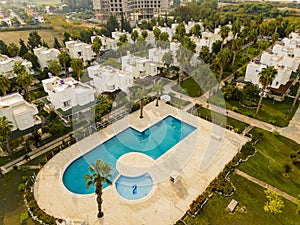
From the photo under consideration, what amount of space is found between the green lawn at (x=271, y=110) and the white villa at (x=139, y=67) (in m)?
18.4

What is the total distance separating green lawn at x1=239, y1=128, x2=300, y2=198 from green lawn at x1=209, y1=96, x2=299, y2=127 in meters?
4.82

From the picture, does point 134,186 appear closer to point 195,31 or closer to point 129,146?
point 129,146

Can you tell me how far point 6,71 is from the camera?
193ft

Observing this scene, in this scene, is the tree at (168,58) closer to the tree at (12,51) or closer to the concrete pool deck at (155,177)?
the concrete pool deck at (155,177)

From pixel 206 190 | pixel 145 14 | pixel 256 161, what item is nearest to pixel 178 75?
pixel 256 161

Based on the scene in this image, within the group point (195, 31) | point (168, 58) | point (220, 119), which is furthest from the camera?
point (195, 31)

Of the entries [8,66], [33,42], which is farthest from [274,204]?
[33,42]

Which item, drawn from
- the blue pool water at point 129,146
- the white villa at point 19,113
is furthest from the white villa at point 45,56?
the blue pool water at point 129,146

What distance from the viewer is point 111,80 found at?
5222cm

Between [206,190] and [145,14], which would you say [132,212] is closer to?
[206,190]

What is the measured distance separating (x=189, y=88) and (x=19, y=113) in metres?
37.5

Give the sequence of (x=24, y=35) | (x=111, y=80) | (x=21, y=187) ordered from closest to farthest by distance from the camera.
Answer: (x=21, y=187) < (x=111, y=80) < (x=24, y=35)

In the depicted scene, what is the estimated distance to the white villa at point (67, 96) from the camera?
44000 millimetres

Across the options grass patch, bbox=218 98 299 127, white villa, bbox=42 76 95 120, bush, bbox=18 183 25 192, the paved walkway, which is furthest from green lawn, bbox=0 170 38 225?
grass patch, bbox=218 98 299 127
